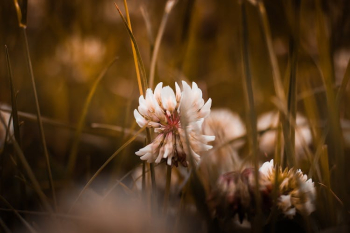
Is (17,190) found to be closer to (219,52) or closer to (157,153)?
(157,153)

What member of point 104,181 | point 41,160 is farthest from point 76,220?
point 41,160

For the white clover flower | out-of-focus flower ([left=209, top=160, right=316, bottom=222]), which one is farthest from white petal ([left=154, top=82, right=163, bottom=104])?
out-of-focus flower ([left=209, top=160, right=316, bottom=222])

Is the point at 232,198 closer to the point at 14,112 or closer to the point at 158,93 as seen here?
the point at 158,93

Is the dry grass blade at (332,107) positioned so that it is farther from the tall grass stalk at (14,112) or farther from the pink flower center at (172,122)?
the tall grass stalk at (14,112)

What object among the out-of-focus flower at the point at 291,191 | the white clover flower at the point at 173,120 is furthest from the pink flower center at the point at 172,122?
the out-of-focus flower at the point at 291,191

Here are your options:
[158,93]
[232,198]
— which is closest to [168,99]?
[158,93]
